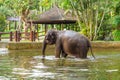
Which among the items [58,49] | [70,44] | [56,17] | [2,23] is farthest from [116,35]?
[2,23]

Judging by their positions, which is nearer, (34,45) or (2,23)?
(34,45)

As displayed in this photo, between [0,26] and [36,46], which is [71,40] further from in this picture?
[0,26]

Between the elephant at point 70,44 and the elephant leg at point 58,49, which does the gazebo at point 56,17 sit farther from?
the elephant leg at point 58,49

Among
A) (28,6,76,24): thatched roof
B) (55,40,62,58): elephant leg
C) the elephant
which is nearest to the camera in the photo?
the elephant

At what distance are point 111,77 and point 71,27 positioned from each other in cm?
3158

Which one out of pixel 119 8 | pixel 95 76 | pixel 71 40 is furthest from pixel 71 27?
pixel 95 76

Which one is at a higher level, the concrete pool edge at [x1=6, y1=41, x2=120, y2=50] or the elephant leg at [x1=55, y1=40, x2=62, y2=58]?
the elephant leg at [x1=55, y1=40, x2=62, y2=58]

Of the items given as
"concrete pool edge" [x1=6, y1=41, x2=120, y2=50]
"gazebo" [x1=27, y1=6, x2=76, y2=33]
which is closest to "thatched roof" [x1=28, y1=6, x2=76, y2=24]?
"gazebo" [x1=27, y1=6, x2=76, y2=33]

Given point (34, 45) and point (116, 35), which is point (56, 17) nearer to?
point (116, 35)

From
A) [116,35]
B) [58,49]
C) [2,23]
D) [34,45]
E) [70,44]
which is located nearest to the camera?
[70,44]

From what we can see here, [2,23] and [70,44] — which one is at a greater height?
[70,44]

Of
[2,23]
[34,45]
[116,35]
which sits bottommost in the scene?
[2,23]

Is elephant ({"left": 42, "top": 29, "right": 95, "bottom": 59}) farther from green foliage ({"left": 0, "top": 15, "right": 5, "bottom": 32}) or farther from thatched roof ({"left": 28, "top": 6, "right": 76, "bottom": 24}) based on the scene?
green foliage ({"left": 0, "top": 15, "right": 5, "bottom": 32})

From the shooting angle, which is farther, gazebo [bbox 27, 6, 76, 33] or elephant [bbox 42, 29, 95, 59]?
gazebo [bbox 27, 6, 76, 33]
